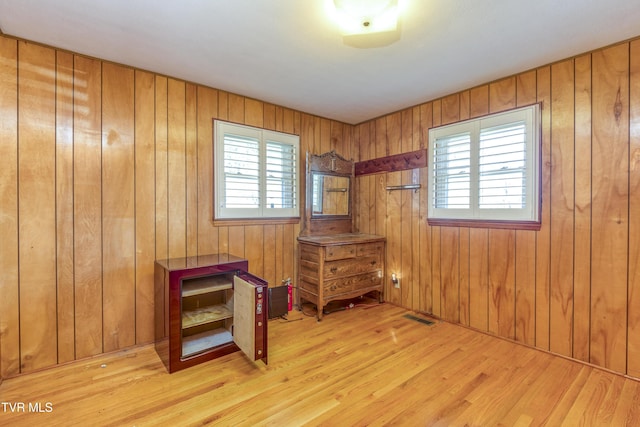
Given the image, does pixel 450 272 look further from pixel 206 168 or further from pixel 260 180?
pixel 206 168

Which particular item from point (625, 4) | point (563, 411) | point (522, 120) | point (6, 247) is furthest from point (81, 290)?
point (625, 4)

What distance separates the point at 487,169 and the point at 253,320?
2385mm

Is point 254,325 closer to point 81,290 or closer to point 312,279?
point 312,279

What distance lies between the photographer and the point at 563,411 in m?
1.67

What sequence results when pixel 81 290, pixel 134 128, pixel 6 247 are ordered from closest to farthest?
pixel 6 247 < pixel 81 290 < pixel 134 128

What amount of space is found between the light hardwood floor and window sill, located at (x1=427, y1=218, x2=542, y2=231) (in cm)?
102

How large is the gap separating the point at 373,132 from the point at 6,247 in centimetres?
354

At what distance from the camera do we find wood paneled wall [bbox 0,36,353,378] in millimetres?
1970

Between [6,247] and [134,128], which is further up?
[134,128]

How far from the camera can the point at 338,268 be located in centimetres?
304

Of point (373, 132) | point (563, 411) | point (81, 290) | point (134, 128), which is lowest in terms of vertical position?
point (563, 411)

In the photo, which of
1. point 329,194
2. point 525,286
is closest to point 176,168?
point 329,194

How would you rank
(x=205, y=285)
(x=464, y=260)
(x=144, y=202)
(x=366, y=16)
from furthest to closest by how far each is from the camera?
(x=464, y=260) → (x=144, y=202) → (x=205, y=285) → (x=366, y=16)

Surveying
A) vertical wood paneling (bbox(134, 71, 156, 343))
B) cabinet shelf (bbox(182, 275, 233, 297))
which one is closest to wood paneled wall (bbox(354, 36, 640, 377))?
cabinet shelf (bbox(182, 275, 233, 297))
